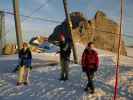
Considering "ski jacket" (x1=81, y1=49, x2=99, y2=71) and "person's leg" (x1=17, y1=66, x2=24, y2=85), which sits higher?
"ski jacket" (x1=81, y1=49, x2=99, y2=71)

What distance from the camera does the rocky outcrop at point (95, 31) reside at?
42816mm

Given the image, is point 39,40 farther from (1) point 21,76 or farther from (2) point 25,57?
(1) point 21,76

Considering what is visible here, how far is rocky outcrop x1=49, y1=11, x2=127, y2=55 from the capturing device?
140ft

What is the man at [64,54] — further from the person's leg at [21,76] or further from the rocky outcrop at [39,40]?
the rocky outcrop at [39,40]

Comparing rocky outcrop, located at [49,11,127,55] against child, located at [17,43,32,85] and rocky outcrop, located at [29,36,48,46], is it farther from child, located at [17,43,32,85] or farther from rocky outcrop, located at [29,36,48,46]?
child, located at [17,43,32,85]

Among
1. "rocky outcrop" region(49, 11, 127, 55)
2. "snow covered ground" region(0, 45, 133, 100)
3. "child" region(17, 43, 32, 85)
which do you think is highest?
"rocky outcrop" region(49, 11, 127, 55)

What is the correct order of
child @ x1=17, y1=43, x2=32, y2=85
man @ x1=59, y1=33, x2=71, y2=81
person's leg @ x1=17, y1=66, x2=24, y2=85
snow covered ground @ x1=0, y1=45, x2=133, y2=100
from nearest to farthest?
snow covered ground @ x1=0, y1=45, x2=133, y2=100 → man @ x1=59, y1=33, x2=71, y2=81 → person's leg @ x1=17, y1=66, x2=24, y2=85 → child @ x1=17, y1=43, x2=32, y2=85

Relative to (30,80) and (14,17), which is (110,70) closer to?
(30,80)

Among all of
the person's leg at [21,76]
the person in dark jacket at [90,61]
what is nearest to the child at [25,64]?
the person's leg at [21,76]

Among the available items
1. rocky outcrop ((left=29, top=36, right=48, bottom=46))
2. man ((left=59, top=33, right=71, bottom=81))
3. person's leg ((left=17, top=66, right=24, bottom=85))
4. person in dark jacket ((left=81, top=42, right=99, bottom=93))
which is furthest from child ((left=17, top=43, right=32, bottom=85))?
rocky outcrop ((left=29, top=36, right=48, bottom=46))

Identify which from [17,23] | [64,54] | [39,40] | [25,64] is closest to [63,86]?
[64,54]

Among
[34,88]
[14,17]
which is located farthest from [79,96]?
[14,17]

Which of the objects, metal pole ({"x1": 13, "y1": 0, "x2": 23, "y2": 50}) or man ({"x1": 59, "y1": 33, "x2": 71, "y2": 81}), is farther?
metal pole ({"x1": 13, "y1": 0, "x2": 23, "y2": 50})

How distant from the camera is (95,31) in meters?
44.5
